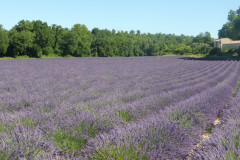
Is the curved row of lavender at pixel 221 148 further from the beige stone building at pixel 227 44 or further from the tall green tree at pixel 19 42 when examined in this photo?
the beige stone building at pixel 227 44

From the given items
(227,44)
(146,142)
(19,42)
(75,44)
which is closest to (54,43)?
(75,44)

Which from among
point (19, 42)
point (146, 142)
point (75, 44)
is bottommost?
point (146, 142)

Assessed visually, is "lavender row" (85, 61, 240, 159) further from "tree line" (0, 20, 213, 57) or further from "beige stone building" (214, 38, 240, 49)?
"beige stone building" (214, 38, 240, 49)

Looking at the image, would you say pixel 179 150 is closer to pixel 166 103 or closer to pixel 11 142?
pixel 11 142

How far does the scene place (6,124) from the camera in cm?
320

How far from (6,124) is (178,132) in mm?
2462

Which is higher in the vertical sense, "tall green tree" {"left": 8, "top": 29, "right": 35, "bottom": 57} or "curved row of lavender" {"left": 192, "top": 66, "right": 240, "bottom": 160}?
"tall green tree" {"left": 8, "top": 29, "right": 35, "bottom": 57}

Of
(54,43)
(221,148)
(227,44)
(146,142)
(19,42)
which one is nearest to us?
(221,148)

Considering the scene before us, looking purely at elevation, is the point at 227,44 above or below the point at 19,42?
below

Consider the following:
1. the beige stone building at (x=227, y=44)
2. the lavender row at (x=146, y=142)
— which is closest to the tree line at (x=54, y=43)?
the beige stone building at (x=227, y=44)

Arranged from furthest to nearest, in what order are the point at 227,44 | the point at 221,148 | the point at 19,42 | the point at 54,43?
the point at 227,44 < the point at 54,43 < the point at 19,42 < the point at 221,148

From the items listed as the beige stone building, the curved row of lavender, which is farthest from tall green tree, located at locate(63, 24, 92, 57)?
the curved row of lavender

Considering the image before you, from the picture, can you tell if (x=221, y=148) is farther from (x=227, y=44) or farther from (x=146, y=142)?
(x=227, y=44)

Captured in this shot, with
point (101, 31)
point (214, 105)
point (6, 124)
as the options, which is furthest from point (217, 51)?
point (101, 31)
